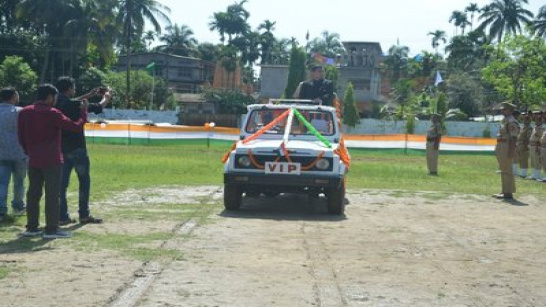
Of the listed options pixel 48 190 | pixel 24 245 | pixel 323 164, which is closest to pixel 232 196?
pixel 323 164

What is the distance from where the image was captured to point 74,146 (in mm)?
9758

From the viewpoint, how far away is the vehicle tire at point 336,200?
11436 millimetres

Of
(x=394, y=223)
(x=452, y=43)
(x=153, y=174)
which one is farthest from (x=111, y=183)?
(x=452, y=43)

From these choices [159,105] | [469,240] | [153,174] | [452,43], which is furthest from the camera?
[452,43]

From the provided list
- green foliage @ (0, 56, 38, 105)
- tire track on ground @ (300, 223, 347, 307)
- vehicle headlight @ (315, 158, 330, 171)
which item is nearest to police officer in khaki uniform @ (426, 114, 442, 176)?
vehicle headlight @ (315, 158, 330, 171)

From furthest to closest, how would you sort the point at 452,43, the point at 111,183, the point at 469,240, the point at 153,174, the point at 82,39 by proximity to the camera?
the point at 452,43, the point at 82,39, the point at 153,174, the point at 111,183, the point at 469,240

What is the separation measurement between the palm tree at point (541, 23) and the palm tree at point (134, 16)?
4210 centimetres

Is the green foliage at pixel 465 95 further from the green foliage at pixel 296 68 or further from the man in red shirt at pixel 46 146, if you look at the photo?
the man in red shirt at pixel 46 146

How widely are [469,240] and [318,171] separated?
2.83 m

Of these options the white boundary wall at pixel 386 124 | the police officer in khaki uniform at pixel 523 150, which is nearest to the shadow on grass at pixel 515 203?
the police officer in khaki uniform at pixel 523 150

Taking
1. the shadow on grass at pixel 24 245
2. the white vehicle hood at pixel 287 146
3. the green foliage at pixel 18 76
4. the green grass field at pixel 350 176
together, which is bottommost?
the green grass field at pixel 350 176

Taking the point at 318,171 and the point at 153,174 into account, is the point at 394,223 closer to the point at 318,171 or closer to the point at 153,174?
the point at 318,171

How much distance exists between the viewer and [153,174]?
19.0 m

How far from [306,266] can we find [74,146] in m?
4.02
